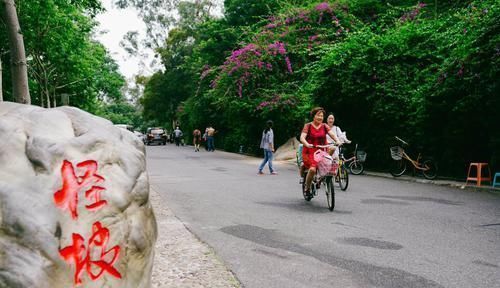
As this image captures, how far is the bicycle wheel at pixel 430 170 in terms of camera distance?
13344 millimetres

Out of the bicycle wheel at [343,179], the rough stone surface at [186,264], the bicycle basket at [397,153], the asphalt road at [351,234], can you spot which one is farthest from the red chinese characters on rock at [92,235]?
the bicycle basket at [397,153]

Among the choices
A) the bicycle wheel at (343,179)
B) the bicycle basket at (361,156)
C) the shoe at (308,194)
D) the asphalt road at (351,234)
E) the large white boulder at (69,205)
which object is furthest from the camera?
the bicycle basket at (361,156)

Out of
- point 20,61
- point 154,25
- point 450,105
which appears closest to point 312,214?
point 20,61

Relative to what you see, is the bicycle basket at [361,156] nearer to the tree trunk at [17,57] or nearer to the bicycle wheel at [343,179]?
the bicycle wheel at [343,179]

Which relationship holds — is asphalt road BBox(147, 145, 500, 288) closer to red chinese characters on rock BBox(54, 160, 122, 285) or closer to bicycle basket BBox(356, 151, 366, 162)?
red chinese characters on rock BBox(54, 160, 122, 285)

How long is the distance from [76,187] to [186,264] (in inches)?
89.4

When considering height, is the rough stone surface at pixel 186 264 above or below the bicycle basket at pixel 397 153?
below

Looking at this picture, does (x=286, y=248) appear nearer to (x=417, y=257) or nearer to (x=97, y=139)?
(x=417, y=257)

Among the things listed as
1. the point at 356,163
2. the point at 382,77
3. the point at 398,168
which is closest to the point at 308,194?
the point at 398,168

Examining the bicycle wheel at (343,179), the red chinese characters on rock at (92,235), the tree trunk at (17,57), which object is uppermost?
the tree trunk at (17,57)

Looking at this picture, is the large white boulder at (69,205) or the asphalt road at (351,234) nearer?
the large white boulder at (69,205)

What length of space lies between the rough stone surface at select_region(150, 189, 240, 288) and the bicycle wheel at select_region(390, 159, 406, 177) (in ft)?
31.6

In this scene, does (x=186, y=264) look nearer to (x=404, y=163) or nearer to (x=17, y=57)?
(x=17, y=57)

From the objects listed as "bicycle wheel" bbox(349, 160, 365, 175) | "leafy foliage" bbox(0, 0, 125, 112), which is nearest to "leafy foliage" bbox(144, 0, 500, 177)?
"bicycle wheel" bbox(349, 160, 365, 175)
